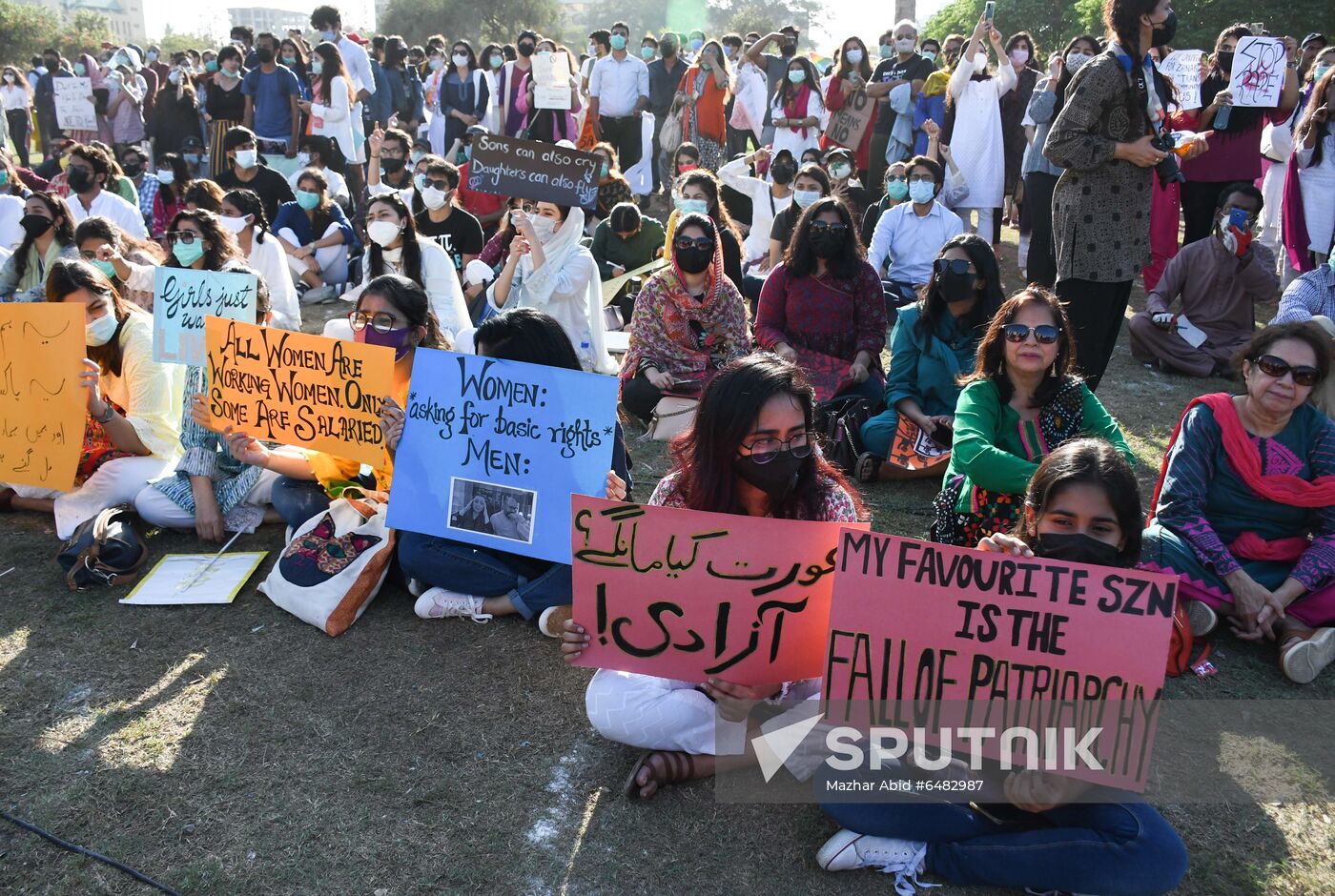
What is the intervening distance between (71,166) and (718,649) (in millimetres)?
7974

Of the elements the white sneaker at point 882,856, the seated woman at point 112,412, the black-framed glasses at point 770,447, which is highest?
the black-framed glasses at point 770,447

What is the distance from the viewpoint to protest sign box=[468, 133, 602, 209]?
7.08 m

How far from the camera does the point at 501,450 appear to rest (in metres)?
3.94

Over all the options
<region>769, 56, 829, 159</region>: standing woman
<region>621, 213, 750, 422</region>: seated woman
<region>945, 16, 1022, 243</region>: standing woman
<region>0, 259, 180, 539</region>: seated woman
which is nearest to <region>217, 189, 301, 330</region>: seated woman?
<region>0, 259, 180, 539</region>: seated woman

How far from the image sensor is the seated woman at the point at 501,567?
162 inches

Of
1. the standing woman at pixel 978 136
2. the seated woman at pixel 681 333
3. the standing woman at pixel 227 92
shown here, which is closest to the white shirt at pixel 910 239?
the standing woman at pixel 978 136

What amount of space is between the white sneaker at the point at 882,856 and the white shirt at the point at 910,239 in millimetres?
6101

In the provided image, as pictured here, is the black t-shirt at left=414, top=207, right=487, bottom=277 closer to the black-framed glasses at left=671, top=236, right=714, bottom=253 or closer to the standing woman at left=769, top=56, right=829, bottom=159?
the black-framed glasses at left=671, top=236, right=714, bottom=253

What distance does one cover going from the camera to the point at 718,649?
303 centimetres

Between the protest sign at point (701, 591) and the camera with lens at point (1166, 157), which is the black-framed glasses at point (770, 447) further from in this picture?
the camera with lens at point (1166, 157)

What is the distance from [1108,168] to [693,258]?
7.43 feet

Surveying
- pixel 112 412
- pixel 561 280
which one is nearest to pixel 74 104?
pixel 561 280

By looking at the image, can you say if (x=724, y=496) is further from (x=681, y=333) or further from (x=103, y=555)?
(x=681, y=333)

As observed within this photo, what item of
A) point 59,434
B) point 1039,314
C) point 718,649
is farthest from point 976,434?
point 59,434
